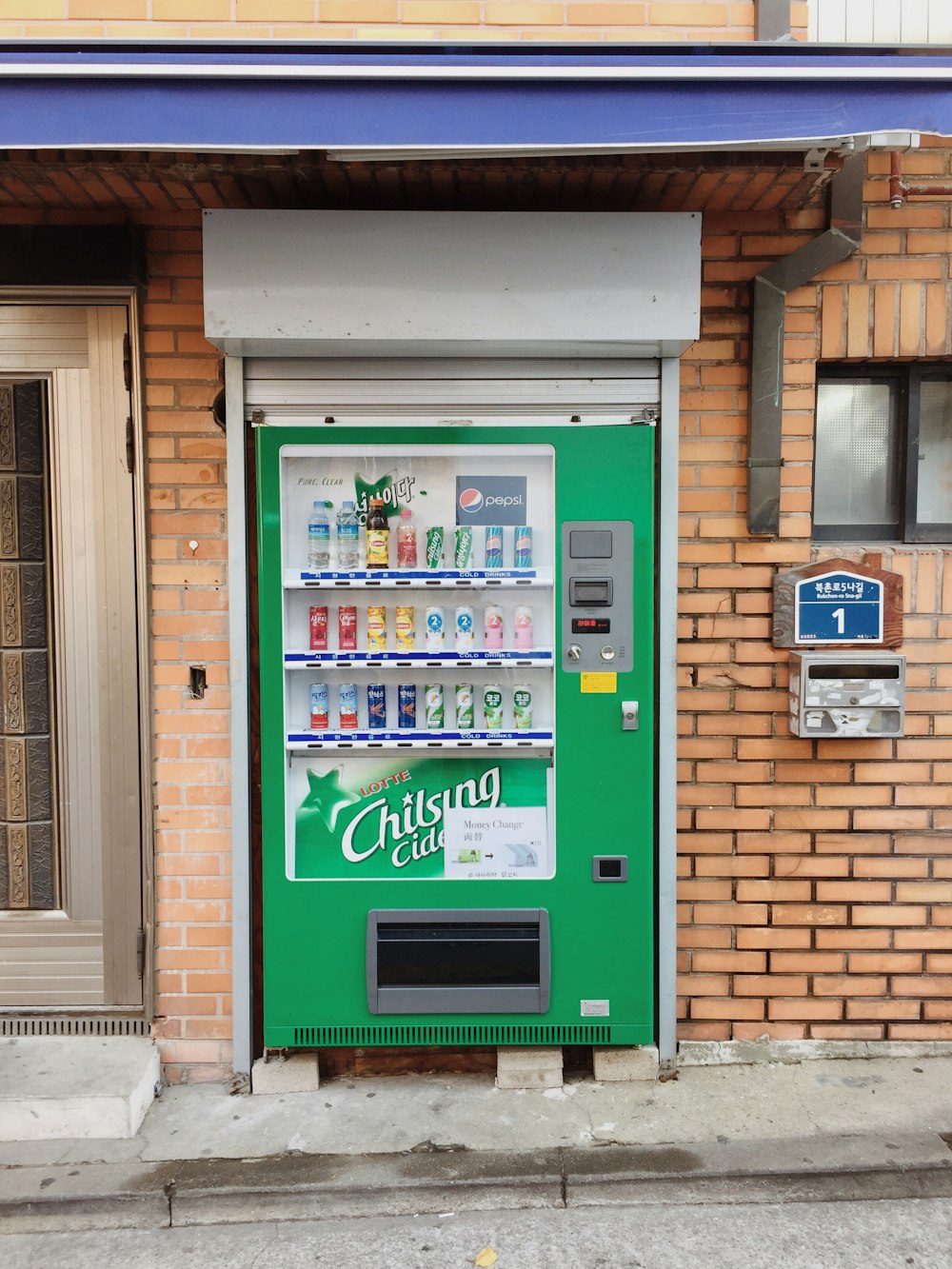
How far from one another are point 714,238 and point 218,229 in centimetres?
177

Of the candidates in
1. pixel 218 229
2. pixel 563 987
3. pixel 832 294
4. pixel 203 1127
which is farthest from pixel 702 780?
pixel 218 229

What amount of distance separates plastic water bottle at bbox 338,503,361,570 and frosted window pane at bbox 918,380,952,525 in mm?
2200

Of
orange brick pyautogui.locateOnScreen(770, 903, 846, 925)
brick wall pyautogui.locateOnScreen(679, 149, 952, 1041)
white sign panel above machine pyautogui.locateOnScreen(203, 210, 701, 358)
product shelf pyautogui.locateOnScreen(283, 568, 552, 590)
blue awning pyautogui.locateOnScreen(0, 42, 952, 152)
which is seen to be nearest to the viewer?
blue awning pyautogui.locateOnScreen(0, 42, 952, 152)

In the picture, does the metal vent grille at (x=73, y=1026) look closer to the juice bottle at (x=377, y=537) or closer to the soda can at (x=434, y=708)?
the soda can at (x=434, y=708)

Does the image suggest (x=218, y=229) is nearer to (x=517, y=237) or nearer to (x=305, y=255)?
(x=305, y=255)

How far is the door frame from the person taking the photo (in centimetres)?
302

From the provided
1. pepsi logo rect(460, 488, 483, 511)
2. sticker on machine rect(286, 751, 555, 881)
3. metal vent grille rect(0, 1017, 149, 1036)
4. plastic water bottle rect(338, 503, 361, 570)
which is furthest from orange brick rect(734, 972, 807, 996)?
metal vent grille rect(0, 1017, 149, 1036)

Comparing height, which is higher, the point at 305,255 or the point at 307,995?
the point at 305,255

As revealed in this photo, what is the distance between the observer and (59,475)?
10.2ft

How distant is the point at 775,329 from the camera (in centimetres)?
305

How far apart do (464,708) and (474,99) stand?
1.92 meters

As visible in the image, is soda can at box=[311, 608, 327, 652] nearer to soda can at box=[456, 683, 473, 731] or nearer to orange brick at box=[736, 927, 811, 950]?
soda can at box=[456, 683, 473, 731]

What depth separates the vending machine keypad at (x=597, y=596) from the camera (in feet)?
9.64

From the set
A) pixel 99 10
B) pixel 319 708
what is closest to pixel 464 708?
pixel 319 708
